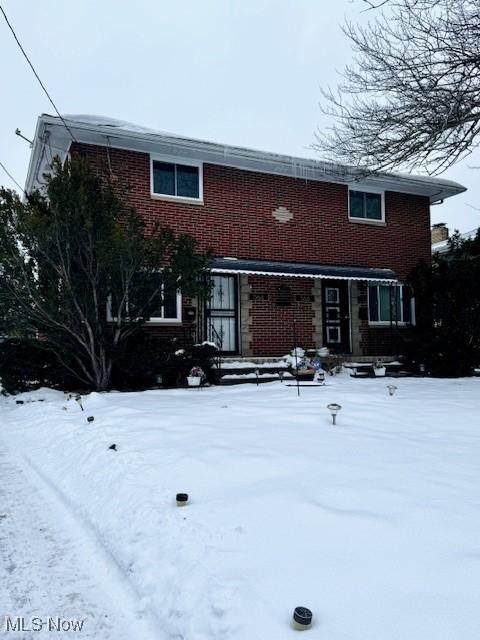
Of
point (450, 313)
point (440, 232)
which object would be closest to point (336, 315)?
point (450, 313)

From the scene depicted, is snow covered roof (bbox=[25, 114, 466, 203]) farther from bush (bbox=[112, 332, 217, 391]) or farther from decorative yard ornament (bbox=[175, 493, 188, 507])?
decorative yard ornament (bbox=[175, 493, 188, 507])

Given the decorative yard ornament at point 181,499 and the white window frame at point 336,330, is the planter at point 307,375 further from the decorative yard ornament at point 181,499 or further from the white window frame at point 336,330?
the decorative yard ornament at point 181,499

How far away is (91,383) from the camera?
9383 millimetres

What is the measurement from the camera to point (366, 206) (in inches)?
568

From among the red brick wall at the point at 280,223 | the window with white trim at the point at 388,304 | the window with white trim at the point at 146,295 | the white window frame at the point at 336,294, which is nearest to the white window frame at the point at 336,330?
the white window frame at the point at 336,294

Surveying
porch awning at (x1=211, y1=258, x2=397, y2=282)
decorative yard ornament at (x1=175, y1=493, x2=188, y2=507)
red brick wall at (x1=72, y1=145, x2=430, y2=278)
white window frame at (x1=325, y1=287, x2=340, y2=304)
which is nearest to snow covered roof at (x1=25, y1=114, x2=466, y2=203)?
red brick wall at (x1=72, y1=145, x2=430, y2=278)

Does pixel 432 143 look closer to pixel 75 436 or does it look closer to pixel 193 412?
pixel 193 412

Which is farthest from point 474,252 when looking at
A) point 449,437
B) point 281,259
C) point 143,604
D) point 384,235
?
point 143,604

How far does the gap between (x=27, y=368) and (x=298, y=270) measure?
6.49m

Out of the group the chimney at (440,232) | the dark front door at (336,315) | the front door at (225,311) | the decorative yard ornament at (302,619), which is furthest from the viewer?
the chimney at (440,232)

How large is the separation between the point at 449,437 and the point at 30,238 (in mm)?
7096

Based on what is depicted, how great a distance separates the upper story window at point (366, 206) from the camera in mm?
14219

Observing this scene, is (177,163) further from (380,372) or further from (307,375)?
(380,372)

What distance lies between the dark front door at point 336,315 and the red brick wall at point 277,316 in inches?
27.1
